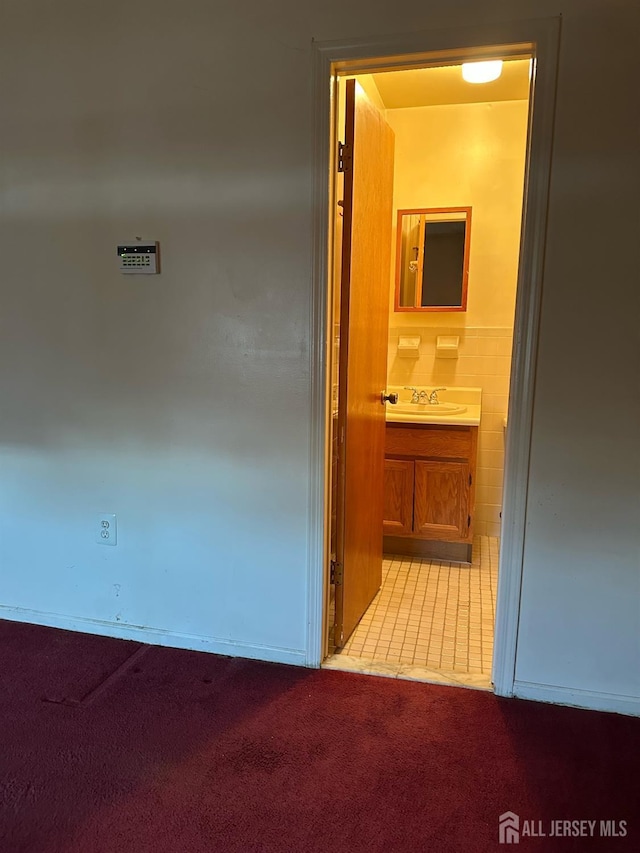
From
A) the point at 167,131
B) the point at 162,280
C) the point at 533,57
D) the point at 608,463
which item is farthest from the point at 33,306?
the point at 608,463

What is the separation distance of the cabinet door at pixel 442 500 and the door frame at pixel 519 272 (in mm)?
1191

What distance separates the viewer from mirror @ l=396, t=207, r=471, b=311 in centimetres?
335

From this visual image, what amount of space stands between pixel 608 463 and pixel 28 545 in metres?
2.30

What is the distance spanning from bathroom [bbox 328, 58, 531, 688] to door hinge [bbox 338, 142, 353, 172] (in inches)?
36.7

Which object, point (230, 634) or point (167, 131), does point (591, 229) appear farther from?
point (230, 634)

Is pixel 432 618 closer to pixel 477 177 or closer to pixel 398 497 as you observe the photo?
pixel 398 497

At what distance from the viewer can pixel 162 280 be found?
2107 mm

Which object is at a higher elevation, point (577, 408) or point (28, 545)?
point (577, 408)

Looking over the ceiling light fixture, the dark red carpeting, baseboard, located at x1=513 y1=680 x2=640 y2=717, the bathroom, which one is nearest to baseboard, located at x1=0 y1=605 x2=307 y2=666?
the dark red carpeting

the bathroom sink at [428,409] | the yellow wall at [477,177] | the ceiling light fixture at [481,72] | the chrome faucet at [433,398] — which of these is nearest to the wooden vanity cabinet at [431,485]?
the bathroom sink at [428,409]

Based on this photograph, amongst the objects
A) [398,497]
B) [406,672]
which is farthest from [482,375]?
[406,672]

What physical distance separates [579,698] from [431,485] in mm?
1402

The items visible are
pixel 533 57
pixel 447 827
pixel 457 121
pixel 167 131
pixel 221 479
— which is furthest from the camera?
pixel 457 121

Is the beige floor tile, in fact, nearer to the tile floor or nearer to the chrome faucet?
the tile floor
